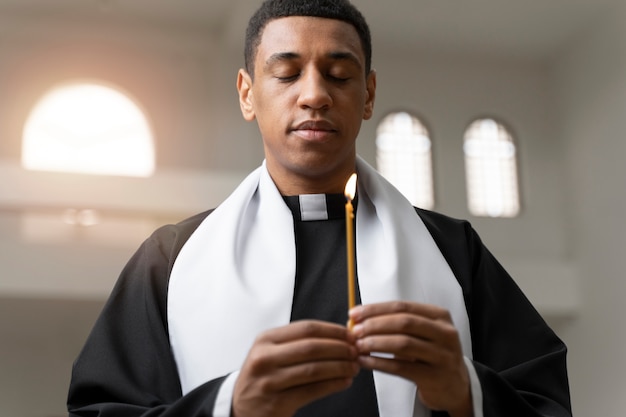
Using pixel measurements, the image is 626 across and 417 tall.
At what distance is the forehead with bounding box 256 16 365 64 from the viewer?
2787mm

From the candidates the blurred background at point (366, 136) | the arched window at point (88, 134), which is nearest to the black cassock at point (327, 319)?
the blurred background at point (366, 136)

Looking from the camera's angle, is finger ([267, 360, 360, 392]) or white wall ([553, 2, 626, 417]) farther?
white wall ([553, 2, 626, 417])

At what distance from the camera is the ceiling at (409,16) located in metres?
13.2

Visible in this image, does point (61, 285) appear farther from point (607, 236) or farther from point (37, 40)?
point (607, 236)

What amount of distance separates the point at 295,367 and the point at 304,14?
1199 millimetres

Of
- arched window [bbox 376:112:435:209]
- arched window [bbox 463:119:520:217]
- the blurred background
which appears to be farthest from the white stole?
arched window [bbox 463:119:520:217]

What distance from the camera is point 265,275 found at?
2.75 meters

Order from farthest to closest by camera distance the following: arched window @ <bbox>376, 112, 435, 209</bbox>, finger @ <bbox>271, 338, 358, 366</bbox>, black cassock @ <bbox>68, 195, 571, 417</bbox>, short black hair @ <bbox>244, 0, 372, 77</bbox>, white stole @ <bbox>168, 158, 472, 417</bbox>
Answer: arched window @ <bbox>376, 112, 435, 209</bbox> → short black hair @ <bbox>244, 0, 372, 77</bbox> → white stole @ <bbox>168, 158, 472, 417</bbox> → black cassock @ <bbox>68, 195, 571, 417</bbox> → finger @ <bbox>271, 338, 358, 366</bbox>

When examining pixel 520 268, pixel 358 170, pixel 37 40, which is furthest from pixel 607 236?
pixel 358 170

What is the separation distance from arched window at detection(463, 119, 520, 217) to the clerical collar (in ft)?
36.8

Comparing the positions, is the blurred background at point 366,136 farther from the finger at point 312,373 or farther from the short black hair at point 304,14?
the finger at point 312,373

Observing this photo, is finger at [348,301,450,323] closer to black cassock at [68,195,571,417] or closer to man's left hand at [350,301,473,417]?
man's left hand at [350,301,473,417]

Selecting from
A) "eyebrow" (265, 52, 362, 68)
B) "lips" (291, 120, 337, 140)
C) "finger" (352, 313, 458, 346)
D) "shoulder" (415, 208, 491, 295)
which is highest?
"eyebrow" (265, 52, 362, 68)

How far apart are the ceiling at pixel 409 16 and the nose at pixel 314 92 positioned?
10365 mm
